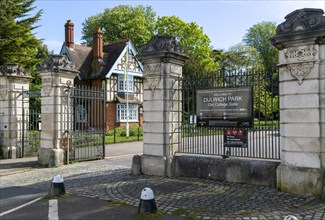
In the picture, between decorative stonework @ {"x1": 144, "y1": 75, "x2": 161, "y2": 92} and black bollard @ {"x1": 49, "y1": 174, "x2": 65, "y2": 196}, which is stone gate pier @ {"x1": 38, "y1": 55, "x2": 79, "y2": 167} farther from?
black bollard @ {"x1": 49, "y1": 174, "x2": 65, "y2": 196}

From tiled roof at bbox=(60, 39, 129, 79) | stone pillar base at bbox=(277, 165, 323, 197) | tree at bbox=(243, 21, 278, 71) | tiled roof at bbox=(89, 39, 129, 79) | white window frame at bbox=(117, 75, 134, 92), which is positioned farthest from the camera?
tree at bbox=(243, 21, 278, 71)

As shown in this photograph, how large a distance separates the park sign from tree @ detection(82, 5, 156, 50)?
3598 centimetres

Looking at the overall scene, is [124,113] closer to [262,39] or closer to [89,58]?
[89,58]

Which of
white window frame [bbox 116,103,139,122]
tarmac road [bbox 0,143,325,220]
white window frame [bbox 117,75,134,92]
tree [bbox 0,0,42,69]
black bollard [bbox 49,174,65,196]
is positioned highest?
tree [bbox 0,0,42,69]

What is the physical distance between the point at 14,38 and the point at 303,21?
Answer: 863 inches

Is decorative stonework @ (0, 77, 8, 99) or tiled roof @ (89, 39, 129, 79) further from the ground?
tiled roof @ (89, 39, 129, 79)

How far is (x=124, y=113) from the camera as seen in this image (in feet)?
111

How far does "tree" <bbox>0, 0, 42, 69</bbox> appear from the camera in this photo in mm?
23719

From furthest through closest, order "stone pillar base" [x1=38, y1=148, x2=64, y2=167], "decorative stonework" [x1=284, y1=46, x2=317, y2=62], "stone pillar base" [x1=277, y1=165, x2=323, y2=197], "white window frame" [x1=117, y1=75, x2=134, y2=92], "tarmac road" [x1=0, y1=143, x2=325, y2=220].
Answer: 1. "white window frame" [x1=117, y1=75, x2=134, y2=92]
2. "stone pillar base" [x1=38, y1=148, x2=64, y2=167]
3. "decorative stonework" [x1=284, y1=46, x2=317, y2=62]
4. "stone pillar base" [x1=277, y1=165, x2=323, y2=197]
5. "tarmac road" [x1=0, y1=143, x2=325, y2=220]

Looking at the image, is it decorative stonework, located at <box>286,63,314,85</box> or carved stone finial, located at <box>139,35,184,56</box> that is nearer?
decorative stonework, located at <box>286,63,314,85</box>

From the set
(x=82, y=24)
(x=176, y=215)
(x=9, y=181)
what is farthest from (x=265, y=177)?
(x=82, y=24)

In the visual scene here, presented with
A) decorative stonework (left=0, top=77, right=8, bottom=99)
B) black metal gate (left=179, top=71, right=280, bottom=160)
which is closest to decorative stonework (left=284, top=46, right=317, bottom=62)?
black metal gate (left=179, top=71, right=280, bottom=160)

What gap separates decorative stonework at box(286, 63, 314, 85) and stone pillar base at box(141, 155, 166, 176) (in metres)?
4.18

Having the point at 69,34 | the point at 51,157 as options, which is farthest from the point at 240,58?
the point at 51,157
